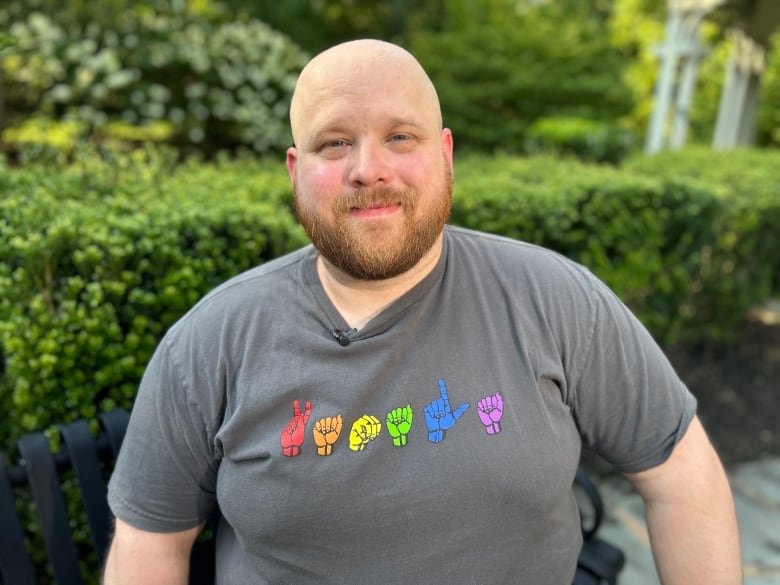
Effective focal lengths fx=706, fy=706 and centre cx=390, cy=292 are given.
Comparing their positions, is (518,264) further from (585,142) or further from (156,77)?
(585,142)

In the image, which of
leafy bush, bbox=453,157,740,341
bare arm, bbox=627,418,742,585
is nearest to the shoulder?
bare arm, bbox=627,418,742,585

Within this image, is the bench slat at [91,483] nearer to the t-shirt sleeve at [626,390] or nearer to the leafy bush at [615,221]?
the t-shirt sleeve at [626,390]

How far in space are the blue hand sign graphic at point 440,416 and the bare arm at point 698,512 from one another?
51 centimetres

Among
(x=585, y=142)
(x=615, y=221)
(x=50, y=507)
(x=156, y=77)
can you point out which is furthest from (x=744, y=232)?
(x=156, y=77)

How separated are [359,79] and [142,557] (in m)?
1.17

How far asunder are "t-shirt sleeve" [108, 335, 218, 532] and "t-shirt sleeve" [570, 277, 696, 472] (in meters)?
0.85

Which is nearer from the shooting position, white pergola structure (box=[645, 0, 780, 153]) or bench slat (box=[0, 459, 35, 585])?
bench slat (box=[0, 459, 35, 585])

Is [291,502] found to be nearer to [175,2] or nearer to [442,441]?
[442,441]

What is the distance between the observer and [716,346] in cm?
490

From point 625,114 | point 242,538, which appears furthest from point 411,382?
point 625,114

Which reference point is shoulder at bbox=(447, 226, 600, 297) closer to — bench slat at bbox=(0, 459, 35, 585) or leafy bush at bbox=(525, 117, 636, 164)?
bench slat at bbox=(0, 459, 35, 585)

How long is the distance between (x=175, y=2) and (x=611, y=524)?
633cm

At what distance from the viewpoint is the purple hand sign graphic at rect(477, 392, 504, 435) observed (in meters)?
1.49

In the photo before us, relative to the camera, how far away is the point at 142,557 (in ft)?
5.26
